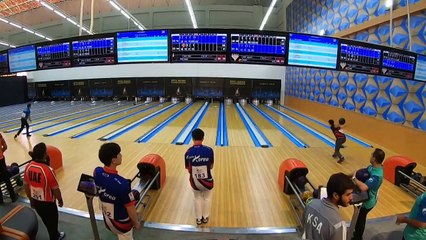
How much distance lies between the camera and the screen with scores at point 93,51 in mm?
4625

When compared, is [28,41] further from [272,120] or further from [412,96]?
[412,96]

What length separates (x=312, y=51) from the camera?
463 cm

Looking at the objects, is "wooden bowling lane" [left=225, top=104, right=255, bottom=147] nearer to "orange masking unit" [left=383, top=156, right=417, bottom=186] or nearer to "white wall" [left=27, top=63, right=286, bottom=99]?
"orange masking unit" [left=383, top=156, right=417, bottom=186]

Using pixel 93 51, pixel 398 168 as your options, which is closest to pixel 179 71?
pixel 93 51

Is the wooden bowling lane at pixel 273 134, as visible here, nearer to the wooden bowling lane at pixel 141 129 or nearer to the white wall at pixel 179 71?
the wooden bowling lane at pixel 141 129

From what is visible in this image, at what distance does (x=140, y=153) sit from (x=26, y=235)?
3.69 m

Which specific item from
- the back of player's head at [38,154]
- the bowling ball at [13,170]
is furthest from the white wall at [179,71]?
the back of player's head at [38,154]

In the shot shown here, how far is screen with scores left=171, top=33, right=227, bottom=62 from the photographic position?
4.40m

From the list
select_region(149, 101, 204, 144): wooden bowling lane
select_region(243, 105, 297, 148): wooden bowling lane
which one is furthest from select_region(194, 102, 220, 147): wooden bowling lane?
select_region(243, 105, 297, 148): wooden bowling lane

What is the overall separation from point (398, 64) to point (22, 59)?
802 cm

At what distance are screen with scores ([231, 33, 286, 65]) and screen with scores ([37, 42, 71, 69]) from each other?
3.37 metres

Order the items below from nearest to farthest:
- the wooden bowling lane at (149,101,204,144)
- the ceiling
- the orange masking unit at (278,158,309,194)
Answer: the orange masking unit at (278,158,309,194)
the wooden bowling lane at (149,101,204,144)
the ceiling

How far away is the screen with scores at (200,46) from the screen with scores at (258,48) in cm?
22

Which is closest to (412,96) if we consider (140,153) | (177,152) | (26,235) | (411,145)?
(411,145)
